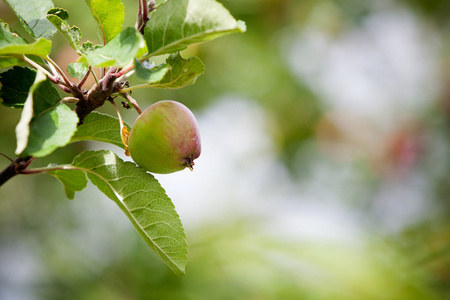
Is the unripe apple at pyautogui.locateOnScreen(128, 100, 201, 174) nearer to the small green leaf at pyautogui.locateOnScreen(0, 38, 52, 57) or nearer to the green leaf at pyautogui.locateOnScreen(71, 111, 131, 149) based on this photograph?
the green leaf at pyautogui.locateOnScreen(71, 111, 131, 149)

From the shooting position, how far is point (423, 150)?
11.1 feet

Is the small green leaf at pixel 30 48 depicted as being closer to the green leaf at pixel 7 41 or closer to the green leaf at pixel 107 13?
the green leaf at pixel 7 41

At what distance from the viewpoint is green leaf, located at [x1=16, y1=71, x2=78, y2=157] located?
18.9 inches

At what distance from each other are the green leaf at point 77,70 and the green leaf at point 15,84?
0.21ft

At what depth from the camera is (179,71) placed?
62 centimetres

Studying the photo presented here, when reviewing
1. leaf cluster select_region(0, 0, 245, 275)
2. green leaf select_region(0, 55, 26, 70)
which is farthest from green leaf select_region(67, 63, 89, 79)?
green leaf select_region(0, 55, 26, 70)

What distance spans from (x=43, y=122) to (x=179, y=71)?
185mm

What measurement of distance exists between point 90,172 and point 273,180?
3020 millimetres

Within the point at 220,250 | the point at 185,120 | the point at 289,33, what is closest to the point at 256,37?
the point at 289,33

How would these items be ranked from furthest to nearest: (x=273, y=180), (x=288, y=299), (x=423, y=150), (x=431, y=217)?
(x=273, y=180) → (x=423, y=150) → (x=431, y=217) → (x=288, y=299)

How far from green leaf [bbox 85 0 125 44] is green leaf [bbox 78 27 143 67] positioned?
0.43 feet

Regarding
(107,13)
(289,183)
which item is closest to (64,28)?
(107,13)

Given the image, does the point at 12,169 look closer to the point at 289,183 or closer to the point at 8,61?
the point at 8,61

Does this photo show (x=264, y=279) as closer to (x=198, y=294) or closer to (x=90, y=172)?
(x=198, y=294)
